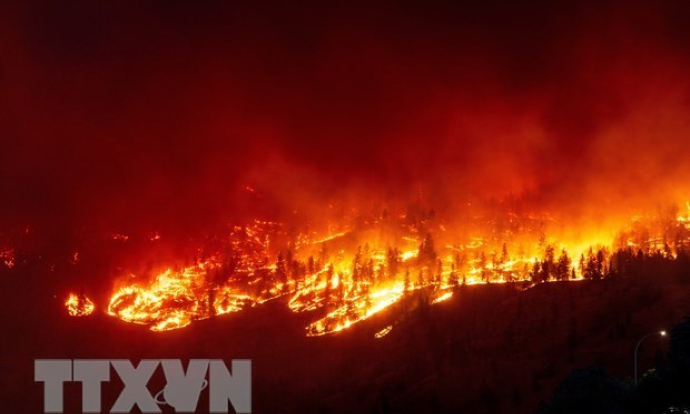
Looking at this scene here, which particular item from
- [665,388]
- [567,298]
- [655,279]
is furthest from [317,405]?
[665,388]

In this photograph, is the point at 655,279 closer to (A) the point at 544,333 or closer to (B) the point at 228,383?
(A) the point at 544,333

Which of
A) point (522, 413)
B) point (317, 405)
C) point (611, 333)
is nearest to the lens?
point (522, 413)

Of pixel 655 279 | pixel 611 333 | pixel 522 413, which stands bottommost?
pixel 522 413

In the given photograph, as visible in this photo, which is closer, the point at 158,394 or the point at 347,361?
the point at 158,394

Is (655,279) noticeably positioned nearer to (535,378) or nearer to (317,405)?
(535,378)

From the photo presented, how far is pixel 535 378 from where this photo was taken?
149 m

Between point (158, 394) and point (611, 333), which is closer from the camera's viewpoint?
point (611, 333)

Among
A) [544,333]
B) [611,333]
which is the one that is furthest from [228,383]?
[611,333]

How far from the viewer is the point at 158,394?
172 m

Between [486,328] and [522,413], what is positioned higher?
[486,328]

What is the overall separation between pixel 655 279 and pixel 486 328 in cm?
3968

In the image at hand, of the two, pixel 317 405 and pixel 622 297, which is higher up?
pixel 622 297

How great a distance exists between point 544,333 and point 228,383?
7483cm

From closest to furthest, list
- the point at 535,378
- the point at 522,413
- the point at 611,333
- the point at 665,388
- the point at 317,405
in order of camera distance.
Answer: the point at 665,388 → the point at 522,413 → the point at 535,378 → the point at 611,333 → the point at 317,405
